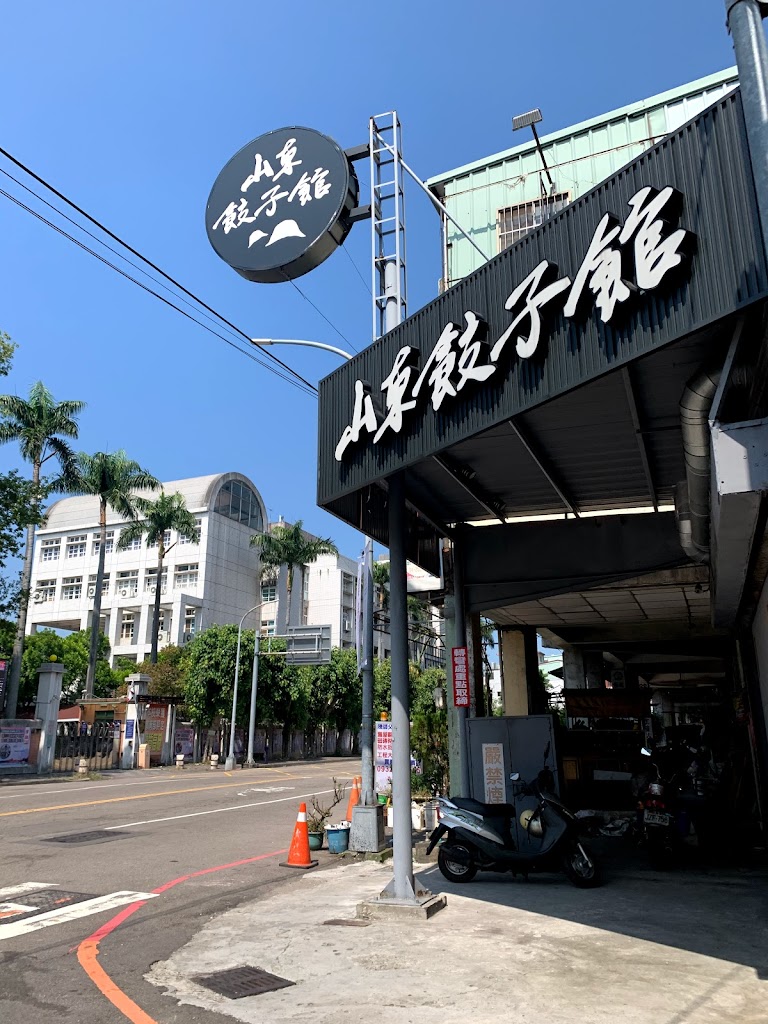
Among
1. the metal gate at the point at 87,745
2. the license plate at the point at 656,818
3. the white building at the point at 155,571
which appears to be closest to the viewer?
the license plate at the point at 656,818

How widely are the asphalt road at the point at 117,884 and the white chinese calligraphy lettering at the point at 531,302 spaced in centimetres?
538

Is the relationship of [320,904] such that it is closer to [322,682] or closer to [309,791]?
[309,791]

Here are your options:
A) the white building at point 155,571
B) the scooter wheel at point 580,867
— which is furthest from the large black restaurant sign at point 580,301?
the white building at point 155,571

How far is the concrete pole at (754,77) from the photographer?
13.7ft

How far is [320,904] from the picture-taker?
8578mm

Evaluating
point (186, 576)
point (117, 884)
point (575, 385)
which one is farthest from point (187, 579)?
point (575, 385)

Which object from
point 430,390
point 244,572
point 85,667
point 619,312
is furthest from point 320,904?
point 244,572

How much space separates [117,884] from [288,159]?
1091cm

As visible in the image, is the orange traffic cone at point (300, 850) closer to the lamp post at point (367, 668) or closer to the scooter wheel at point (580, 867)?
the lamp post at point (367, 668)

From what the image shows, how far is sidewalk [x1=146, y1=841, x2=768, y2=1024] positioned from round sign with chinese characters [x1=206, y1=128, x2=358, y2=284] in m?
8.86

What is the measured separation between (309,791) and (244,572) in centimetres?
5349

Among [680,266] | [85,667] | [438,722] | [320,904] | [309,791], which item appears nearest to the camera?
[680,266]

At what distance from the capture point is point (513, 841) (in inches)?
374

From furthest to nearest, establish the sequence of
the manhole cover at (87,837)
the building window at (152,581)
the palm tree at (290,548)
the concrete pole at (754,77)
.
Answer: the building window at (152,581)
the palm tree at (290,548)
the manhole cover at (87,837)
the concrete pole at (754,77)
